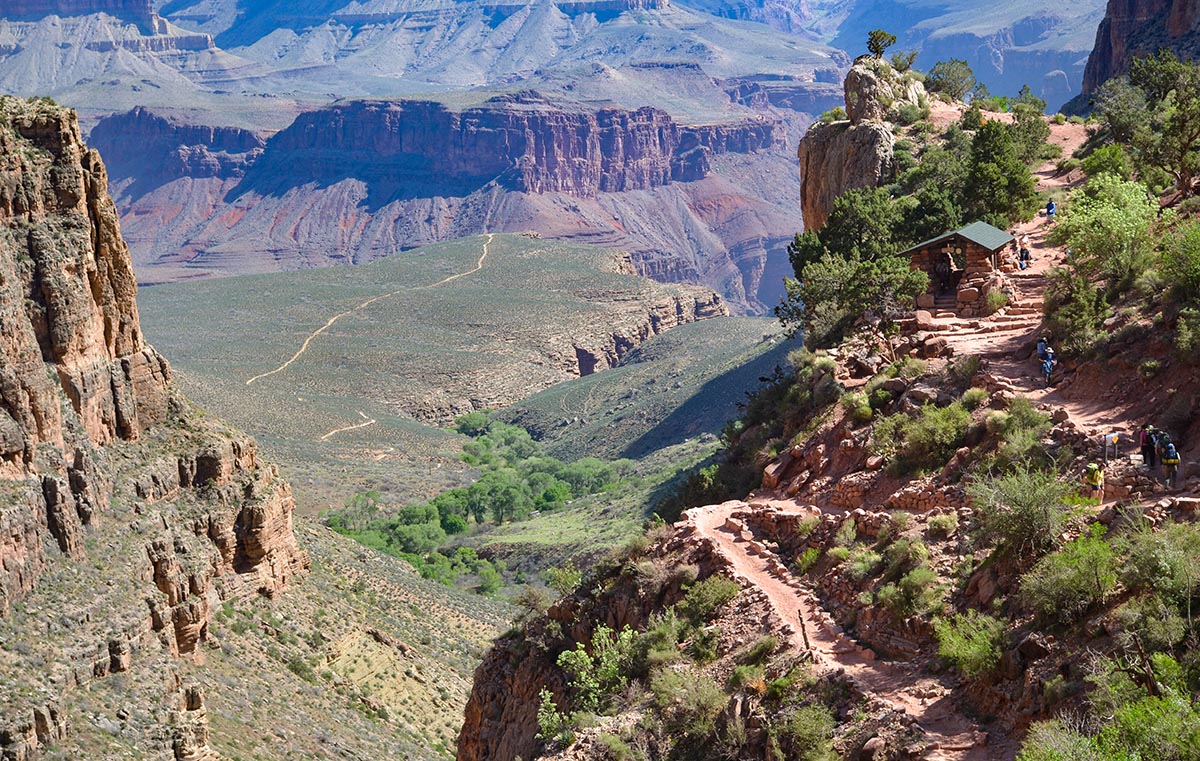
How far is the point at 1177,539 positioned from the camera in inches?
920

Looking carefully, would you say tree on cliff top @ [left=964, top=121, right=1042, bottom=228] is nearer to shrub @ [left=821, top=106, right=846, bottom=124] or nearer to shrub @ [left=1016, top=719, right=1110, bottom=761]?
shrub @ [left=821, top=106, right=846, bottom=124]

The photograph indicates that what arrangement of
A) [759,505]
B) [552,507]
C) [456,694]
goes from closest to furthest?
A: [759,505]
[456,694]
[552,507]

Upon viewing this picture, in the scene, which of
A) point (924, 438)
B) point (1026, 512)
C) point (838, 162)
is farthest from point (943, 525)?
point (838, 162)

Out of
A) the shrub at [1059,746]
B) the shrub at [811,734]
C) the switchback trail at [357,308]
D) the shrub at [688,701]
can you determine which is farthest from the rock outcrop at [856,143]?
the switchback trail at [357,308]

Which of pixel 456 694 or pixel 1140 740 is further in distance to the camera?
pixel 456 694

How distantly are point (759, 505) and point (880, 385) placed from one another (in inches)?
171

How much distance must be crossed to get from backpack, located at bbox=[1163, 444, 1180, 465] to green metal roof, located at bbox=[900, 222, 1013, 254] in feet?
55.8

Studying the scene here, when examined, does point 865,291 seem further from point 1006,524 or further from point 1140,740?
point 1140,740

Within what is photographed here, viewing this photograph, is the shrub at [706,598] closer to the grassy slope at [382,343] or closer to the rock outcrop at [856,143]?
the rock outcrop at [856,143]

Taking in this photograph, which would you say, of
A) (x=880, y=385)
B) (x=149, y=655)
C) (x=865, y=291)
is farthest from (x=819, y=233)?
(x=149, y=655)

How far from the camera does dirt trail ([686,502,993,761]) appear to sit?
76.4 feet

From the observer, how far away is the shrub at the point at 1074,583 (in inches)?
942

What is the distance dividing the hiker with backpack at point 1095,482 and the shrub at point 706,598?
6.97 metres

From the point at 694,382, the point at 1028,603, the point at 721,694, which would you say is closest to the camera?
the point at 1028,603
